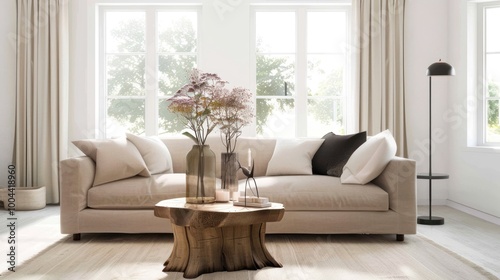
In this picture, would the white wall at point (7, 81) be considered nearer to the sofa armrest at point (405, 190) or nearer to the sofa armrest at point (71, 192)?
the sofa armrest at point (71, 192)

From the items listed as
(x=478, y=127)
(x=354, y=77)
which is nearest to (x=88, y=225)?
(x=354, y=77)

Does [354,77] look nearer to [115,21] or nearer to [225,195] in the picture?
[115,21]

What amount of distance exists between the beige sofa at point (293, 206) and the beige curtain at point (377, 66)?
199 centimetres

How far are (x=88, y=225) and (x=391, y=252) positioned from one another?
220 centimetres

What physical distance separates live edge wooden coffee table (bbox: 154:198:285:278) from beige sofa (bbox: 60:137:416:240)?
823mm

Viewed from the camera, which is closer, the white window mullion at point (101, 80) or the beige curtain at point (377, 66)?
the beige curtain at point (377, 66)

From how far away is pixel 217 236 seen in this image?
3527mm

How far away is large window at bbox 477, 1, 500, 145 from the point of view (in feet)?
19.5

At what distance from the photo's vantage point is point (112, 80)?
21.8 ft

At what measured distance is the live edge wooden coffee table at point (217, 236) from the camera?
336cm

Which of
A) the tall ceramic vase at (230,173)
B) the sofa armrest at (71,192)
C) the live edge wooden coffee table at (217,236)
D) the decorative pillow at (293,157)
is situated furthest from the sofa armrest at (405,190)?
the sofa armrest at (71,192)

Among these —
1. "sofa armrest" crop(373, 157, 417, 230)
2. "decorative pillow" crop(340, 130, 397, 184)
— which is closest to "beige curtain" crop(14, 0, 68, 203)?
"decorative pillow" crop(340, 130, 397, 184)

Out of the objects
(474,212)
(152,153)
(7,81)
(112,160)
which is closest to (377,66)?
(474,212)

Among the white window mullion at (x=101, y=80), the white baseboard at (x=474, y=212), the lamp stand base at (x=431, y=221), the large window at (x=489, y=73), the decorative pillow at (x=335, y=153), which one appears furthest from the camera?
the white window mullion at (x=101, y=80)
